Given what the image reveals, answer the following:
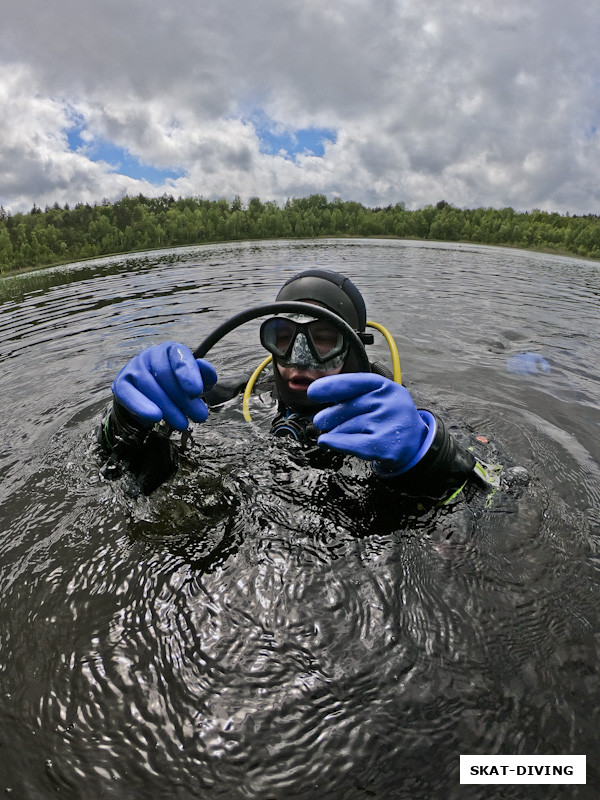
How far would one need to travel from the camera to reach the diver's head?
8.81 ft

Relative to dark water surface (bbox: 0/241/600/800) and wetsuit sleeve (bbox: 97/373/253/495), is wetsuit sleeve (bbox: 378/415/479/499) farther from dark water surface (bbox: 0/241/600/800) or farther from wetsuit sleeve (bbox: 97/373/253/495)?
wetsuit sleeve (bbox: 97/373/253/495)

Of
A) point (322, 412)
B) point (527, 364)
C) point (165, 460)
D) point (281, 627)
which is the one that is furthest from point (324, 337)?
point (527, 364)

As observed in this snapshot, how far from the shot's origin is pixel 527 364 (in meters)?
6.03

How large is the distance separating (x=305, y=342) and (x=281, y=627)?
5.56ft

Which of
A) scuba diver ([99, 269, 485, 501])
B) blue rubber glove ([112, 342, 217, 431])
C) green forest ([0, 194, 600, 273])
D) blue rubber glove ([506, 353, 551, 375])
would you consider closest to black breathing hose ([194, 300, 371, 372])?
scuba diver ([99, 269, 485, 501])

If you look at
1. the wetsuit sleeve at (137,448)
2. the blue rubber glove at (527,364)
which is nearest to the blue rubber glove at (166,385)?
the wetsuit sleeve at (137,448)

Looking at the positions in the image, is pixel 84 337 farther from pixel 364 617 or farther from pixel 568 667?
pixel 568 667

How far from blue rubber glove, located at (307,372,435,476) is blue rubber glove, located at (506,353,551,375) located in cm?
479

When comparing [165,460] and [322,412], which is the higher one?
[322,412]

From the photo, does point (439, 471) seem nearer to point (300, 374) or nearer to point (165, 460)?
point (300, 374)

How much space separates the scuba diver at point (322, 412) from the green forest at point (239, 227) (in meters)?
51.1

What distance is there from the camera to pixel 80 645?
1667 millimetres

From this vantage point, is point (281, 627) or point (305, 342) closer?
point (281, 627)

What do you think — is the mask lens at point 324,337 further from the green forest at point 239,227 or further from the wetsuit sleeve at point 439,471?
the green forest at point 239,227
